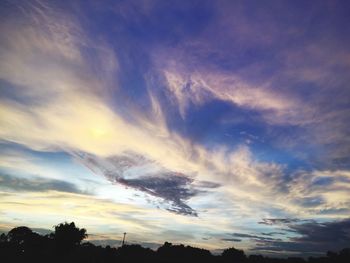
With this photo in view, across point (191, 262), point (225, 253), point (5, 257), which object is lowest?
point (5, 257)

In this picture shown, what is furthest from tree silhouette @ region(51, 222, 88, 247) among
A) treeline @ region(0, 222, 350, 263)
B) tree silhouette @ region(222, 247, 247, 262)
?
tree silhouette @ region(222, 247, 247, 262)

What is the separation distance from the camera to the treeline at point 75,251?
88750 mm

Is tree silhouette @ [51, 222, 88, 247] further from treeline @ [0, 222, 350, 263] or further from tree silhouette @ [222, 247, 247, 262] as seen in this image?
tree silhouette @ [222, 247, 247, 262]

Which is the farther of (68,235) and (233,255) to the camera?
(233,255)

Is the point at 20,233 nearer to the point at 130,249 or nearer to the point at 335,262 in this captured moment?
the point at 130,249

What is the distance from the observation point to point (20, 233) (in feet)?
423

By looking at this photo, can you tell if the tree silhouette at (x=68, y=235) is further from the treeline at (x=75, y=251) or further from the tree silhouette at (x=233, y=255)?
the tree silhouette at (x=233, y=255)

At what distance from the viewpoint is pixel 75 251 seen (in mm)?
95812

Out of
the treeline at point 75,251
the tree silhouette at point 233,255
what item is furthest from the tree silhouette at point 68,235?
the tree silhouette at point 233,255

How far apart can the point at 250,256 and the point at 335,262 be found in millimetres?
52344

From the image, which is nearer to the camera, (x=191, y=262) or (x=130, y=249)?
(x=191, y=262)

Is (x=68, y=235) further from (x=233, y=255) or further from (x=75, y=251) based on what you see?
(x=233, y=255)

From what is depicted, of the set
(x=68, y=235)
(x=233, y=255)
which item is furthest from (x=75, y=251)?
(x=233, y=255)

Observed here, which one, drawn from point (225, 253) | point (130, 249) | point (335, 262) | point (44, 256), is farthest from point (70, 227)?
point (335, 262)
